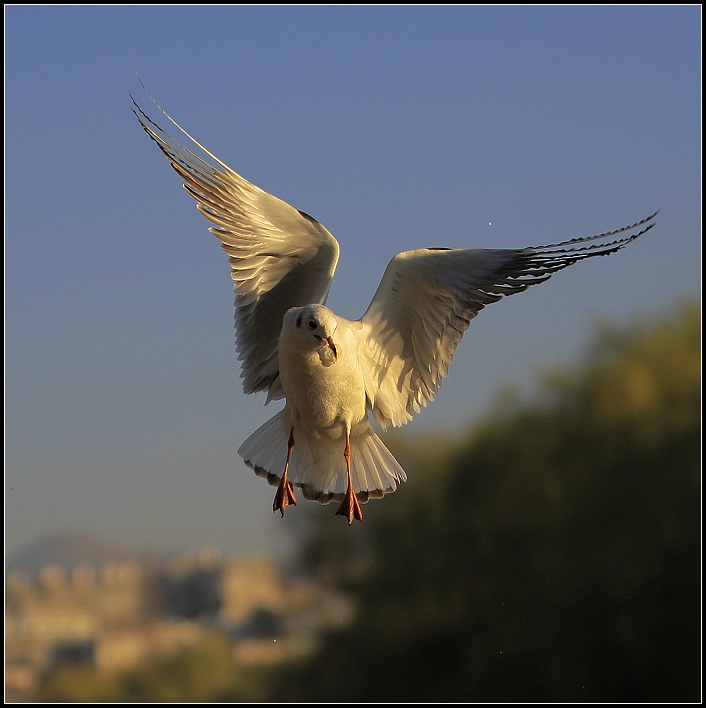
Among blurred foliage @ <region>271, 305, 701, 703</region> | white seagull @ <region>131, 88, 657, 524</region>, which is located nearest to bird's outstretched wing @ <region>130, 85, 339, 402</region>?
white seagull @ <region>131, 88, 657, 524</region>

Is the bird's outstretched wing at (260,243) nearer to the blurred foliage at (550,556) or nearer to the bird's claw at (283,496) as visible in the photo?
the bird's claw at (283,496)

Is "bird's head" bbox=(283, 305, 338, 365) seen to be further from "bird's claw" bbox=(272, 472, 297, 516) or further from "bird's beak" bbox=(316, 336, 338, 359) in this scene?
"bird's claw" bbox=(272, 472, 297, 516)

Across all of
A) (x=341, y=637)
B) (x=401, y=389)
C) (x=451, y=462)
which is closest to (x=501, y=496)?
(x=451, y=462)

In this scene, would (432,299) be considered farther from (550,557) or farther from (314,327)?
(550,557)

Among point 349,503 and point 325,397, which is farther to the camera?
point 349,503

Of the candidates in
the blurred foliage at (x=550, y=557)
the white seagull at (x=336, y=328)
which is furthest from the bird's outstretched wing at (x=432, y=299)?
the blurred foliage at (x=550, y=557)

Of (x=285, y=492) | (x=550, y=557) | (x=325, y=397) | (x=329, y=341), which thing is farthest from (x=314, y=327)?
(x=550, y=557)
